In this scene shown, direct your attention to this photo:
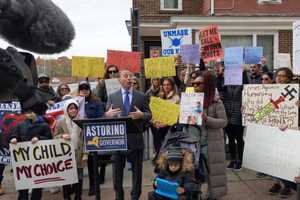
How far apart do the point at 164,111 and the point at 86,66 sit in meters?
3.07

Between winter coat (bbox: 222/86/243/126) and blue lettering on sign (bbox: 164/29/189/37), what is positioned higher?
blue lettering on sign (bbox: 164/29/189/37)

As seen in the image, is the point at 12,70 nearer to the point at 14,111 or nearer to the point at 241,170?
the point at 14,111

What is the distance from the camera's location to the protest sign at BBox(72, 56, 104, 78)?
8.39 metres

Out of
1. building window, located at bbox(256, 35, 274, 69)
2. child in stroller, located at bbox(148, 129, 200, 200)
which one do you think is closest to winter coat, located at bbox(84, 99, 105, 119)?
child in stroller, located at bbox(148, 129, 200, 200)

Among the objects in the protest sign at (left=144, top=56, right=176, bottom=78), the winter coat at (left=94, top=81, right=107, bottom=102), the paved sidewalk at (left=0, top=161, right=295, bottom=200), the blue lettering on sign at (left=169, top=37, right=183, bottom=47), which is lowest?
the paved sidewalk at (left=0, top=161, right=295, bottom=200)

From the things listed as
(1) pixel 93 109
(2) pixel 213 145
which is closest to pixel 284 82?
(2) pixel 213 145

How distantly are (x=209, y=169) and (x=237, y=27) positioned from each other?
36.1ft

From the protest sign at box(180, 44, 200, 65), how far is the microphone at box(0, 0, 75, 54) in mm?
5803

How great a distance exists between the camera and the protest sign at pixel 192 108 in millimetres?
5379

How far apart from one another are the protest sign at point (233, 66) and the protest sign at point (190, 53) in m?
0.50

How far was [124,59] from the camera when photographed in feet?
25.9

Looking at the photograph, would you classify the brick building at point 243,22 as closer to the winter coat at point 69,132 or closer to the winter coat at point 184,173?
the winter coat at point 69,132

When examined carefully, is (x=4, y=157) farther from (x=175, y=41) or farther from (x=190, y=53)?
(x=175, y=41)

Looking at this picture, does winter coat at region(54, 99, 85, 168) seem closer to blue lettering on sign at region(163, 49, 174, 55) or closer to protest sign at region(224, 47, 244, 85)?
protest sign at region(224, 47, 244, 85)
